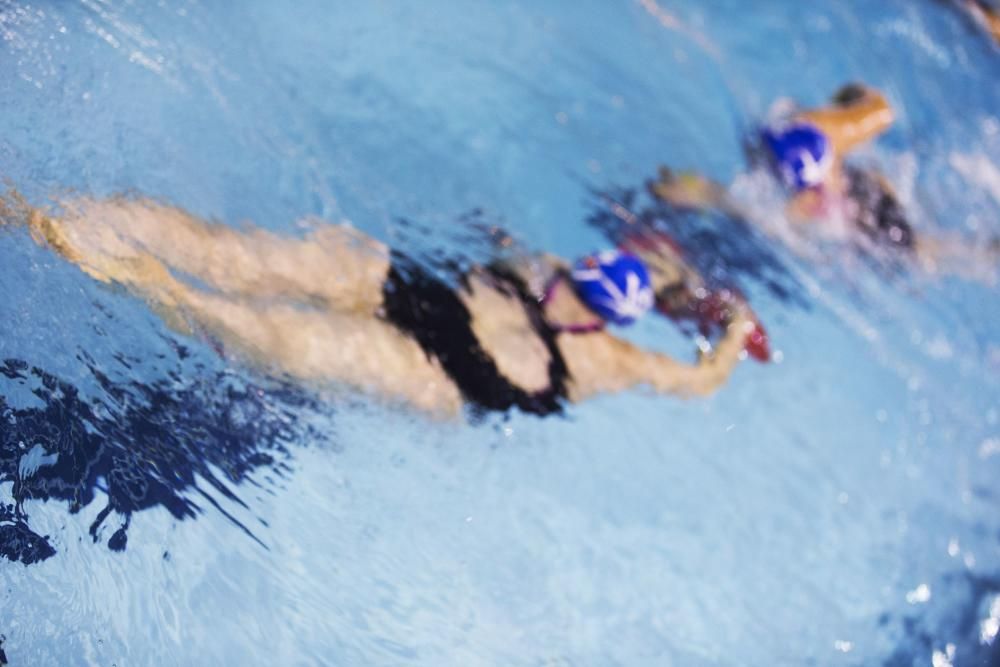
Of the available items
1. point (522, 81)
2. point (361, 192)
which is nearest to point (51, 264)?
point (361, 192)

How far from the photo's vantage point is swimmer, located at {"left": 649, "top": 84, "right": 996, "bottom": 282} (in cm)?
479

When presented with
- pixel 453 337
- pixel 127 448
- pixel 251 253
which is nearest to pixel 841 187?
pixel 453 337

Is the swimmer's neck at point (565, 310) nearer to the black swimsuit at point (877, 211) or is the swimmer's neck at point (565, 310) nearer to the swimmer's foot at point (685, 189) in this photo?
the swimmer's foot at point (685, 189)

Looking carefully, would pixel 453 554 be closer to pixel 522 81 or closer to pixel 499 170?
pixel 499 170

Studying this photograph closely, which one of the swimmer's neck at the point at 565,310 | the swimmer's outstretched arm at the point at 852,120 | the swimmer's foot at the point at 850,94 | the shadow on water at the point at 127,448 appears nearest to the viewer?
the shadow on water at the point at 127,448

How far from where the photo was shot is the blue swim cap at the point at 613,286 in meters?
3.74

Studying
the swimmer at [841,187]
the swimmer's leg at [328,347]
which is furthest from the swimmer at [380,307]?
the swimmer at [841,187]

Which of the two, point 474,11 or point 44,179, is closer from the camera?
point 44,179

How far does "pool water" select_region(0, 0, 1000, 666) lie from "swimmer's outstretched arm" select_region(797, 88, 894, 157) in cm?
24

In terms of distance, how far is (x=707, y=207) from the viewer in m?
4.73

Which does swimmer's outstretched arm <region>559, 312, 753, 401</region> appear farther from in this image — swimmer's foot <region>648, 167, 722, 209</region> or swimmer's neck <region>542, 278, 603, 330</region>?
swimmer's foot <region>648, 167, 722, 209</region>

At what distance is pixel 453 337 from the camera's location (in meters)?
3.40

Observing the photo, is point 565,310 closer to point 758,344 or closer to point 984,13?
point 758,344

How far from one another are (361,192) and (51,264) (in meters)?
1.41
